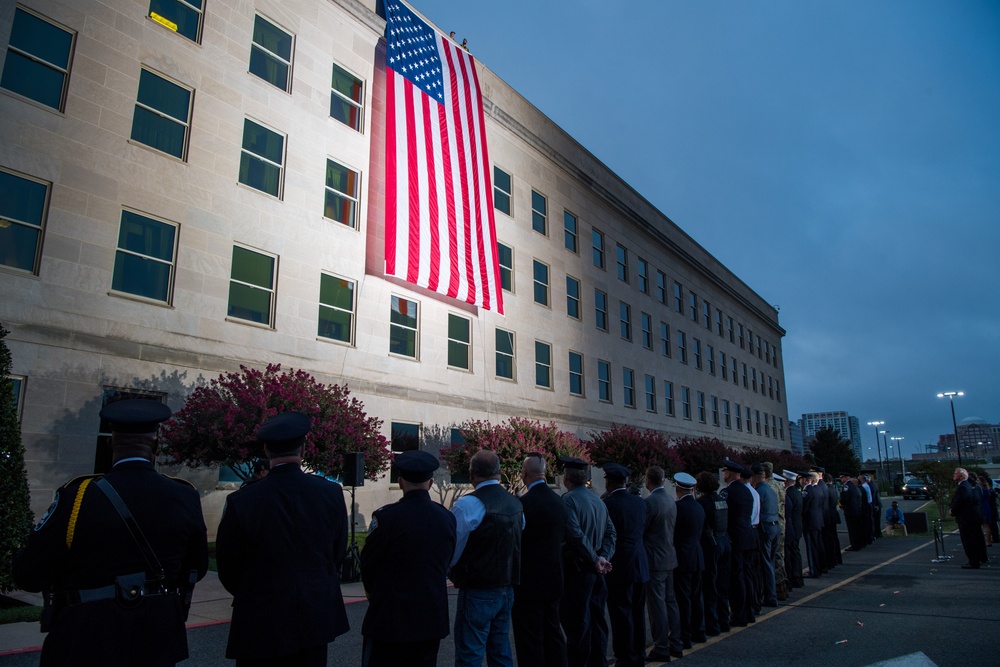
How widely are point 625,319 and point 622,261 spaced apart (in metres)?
3.24

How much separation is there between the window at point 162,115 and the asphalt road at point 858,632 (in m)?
11.9

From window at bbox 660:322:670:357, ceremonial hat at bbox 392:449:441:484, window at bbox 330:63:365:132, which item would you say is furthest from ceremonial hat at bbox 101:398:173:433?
window at bbox 660:322:670:357

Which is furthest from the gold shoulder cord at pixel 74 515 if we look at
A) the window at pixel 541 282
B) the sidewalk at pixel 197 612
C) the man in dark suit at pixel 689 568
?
the window at pixel 541 282

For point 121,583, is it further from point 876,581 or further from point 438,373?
point 438,373

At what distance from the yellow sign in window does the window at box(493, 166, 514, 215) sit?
42.7ft

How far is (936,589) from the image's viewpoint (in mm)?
12156

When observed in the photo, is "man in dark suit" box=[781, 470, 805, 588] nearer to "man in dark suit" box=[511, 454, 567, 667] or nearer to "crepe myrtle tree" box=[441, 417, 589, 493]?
"crepe myrtle tree" box=[441, 417, 589, 493]

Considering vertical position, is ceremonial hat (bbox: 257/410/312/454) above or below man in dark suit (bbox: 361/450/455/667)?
above

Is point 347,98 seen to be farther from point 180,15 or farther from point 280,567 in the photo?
point 280,567

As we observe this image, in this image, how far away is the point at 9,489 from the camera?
925 cm

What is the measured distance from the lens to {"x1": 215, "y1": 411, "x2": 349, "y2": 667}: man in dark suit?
12.3 ft

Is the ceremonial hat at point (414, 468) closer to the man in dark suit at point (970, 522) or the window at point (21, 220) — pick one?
the window at point (21, 220)

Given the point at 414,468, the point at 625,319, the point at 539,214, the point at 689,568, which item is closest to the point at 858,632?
the point at 689,568

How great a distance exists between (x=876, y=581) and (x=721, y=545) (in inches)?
251
